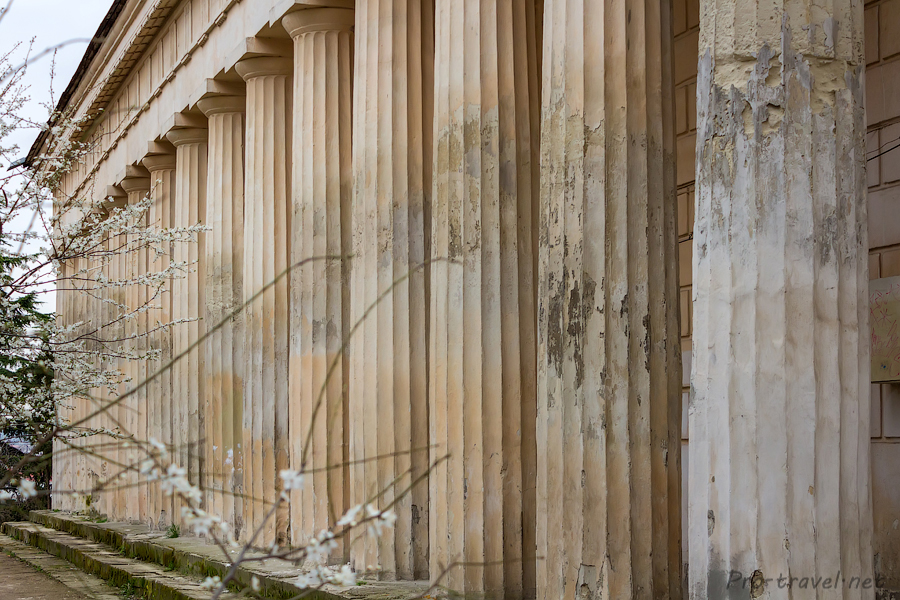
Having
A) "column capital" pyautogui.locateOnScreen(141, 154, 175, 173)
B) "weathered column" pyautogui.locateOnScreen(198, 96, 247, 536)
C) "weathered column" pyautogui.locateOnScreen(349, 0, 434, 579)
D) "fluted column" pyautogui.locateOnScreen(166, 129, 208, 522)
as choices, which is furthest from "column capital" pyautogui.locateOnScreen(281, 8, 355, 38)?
"column capital" pyautogui.locateOnScreen(141, 154, 175, 173)

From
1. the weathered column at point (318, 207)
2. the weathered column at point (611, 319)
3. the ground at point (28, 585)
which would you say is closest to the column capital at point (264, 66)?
the weathered column at point (318, 207)

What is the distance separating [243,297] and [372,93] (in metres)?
10.3

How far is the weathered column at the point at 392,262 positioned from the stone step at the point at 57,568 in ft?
20.8

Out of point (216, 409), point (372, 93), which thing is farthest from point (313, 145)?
point (216, 409)

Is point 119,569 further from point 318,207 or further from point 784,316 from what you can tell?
point 784,316

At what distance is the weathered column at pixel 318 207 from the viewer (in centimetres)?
2166

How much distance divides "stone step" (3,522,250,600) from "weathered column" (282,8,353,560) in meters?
2.85

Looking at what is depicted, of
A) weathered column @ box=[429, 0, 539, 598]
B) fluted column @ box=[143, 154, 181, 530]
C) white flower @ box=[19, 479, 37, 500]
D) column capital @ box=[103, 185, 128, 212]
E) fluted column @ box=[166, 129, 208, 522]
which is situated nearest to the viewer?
white flower @ box=[19, 479, 37, 500]

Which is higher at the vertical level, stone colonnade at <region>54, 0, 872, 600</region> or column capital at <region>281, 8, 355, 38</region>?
column capital at <region>281, 8, 355, 38</region>

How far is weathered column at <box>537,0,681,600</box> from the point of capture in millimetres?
11734

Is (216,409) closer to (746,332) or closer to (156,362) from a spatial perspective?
(156,362)

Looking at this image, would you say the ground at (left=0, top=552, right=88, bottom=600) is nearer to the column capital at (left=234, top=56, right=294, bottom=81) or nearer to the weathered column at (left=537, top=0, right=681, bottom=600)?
the column capital at (left=234, top=56, right=294, bottom=81)

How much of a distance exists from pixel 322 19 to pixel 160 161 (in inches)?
632

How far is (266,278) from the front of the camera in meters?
24.9
